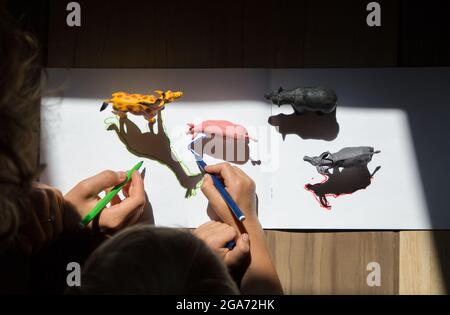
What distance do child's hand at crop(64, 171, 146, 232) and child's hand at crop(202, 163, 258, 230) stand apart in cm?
11

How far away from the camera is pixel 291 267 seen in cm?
82

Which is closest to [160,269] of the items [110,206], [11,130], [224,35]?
[11,130]

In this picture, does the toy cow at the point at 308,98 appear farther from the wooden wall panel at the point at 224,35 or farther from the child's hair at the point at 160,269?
the child's hair at the point at 160,269

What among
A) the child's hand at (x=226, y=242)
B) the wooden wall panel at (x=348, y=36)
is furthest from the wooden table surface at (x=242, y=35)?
the child's hand at (x=226, y=242)

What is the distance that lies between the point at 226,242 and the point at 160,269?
0.33 meters

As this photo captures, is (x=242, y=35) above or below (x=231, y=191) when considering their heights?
above

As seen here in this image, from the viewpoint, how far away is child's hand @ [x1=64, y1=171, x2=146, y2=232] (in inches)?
30.5

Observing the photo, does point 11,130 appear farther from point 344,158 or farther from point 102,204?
point 344,158

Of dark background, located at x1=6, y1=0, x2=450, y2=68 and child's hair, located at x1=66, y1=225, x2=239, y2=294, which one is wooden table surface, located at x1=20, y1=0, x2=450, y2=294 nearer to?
dark background, located at x1=6, y1=0, x2=450, y2=68

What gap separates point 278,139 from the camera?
83 cm

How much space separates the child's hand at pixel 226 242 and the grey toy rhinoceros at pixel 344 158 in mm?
166

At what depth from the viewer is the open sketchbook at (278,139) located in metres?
0.83

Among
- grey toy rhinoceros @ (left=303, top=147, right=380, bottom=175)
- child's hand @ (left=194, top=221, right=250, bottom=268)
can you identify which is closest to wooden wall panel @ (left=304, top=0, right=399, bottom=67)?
grey toy rhinoceros @ (left=303, top=147, right=380, bottom=175)
